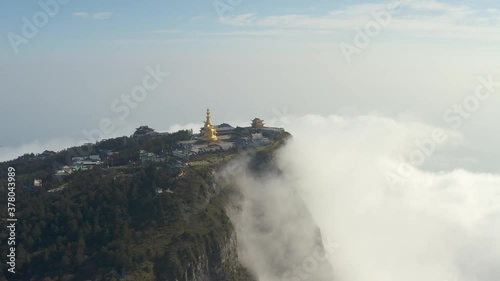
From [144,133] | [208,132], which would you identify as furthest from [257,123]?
[144,133]

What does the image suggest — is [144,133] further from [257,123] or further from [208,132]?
[257,123]

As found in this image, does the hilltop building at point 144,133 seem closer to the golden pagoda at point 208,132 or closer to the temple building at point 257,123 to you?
the golden pagoda at point 208,132

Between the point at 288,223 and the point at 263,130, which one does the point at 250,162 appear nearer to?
the point at 288,223

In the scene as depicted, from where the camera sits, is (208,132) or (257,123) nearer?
(208,132)

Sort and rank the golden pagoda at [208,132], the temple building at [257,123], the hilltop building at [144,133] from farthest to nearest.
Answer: the temple building at [257,123] → the hilltop building at [144,133] → the golden pagoda at [208,132]

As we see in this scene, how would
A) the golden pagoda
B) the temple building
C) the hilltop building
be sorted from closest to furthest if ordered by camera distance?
1. the golden pagoda
2. the hilltop building
3. the temple building

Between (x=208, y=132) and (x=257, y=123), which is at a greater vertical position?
(x=257, y=123)

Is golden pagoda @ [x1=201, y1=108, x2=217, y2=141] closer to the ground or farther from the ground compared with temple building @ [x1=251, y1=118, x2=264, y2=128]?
closer to the ground

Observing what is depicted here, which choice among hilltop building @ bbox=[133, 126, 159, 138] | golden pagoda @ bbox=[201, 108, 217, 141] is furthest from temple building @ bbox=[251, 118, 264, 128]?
hilltop building @ bbox=[133, 126, 159, 138]

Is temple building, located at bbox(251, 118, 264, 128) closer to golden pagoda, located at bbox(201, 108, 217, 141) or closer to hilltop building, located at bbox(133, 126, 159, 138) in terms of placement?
golden pagoda, located at bbox(201, 108, 217, 141)

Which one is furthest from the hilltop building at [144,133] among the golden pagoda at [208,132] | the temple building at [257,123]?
the temple building at [257,123]

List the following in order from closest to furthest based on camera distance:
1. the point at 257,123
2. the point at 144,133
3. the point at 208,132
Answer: the point at 208,132, the point at 257,123, the point at 144,133
